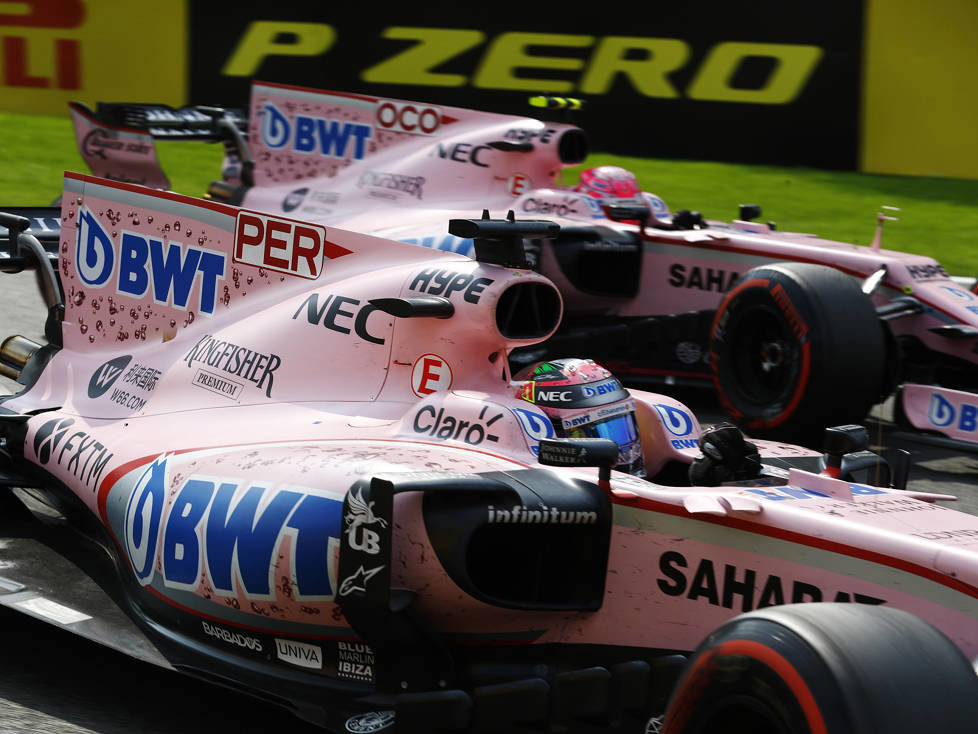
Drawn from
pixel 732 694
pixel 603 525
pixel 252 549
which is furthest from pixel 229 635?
pixel 732 694

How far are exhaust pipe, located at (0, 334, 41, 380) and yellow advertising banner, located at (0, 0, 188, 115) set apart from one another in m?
11.5

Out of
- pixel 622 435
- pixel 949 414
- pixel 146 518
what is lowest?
pixel 949 414

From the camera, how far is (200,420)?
473 cm

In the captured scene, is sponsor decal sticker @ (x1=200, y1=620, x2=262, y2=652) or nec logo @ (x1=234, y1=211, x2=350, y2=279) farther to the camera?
nec logo @ (x1=234, y1=211, x2=350, y2=279)

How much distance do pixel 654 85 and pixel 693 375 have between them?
773 cm

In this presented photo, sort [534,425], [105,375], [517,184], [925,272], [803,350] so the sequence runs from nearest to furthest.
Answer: [534,425] → [105,375] → [803,350] → [925,272] → [517,184]

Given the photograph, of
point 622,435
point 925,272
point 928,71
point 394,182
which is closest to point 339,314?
point 622,435

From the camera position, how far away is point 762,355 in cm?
727

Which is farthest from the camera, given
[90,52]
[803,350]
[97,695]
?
[90,52]

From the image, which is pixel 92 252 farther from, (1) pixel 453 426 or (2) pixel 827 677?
(2) pixel 827 677

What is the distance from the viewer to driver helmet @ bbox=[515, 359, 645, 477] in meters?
4.41

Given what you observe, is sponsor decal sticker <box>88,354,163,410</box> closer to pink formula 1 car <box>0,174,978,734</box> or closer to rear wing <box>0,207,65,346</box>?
pink formula 1 car <box>0,174,978,734</box>

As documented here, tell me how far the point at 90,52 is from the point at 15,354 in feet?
40.9

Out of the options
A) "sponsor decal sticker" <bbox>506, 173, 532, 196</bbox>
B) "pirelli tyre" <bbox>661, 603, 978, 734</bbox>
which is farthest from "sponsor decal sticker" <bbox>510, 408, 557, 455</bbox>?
"sponsor decal sticker" <bbox>506, 173, 532, 196</bbox>
